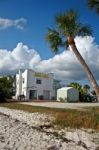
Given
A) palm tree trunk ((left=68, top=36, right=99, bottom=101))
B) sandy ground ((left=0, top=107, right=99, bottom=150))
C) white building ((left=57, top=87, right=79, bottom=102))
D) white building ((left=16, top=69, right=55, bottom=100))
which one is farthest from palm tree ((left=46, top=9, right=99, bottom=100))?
white building ((left=16, top=69, right=55, bottom=100))

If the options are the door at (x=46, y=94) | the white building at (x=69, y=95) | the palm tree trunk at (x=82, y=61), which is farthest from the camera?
the door at (x=46, y=94)

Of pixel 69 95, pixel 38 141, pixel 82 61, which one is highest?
pixel 69 95

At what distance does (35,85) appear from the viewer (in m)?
83.9

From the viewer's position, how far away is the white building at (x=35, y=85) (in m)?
82.9

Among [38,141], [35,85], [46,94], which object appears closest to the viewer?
[38,141]

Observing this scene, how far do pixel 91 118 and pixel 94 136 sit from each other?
481 cm

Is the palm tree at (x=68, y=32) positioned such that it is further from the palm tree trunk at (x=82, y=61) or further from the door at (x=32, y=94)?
the door at (x=32, y=94)

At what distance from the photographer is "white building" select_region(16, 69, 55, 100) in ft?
272

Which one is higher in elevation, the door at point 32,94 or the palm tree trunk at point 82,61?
the door at point 32,94

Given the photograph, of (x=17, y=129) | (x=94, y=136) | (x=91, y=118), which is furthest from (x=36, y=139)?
(x=91, y=118)

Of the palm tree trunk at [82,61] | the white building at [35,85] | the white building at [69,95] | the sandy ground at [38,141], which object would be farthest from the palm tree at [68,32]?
the white building at [35,85]

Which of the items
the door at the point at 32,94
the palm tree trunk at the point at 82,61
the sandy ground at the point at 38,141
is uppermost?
the door at the point at 32,94

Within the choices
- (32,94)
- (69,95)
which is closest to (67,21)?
(69,95)

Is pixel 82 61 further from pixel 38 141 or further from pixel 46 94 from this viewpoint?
pixel 46 94
